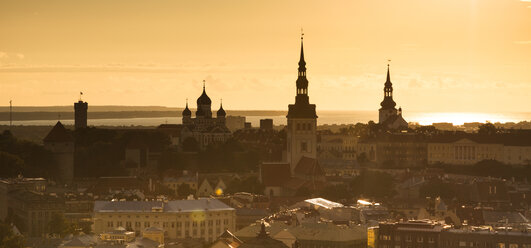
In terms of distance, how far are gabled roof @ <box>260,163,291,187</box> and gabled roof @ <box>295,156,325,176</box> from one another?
5.88ft

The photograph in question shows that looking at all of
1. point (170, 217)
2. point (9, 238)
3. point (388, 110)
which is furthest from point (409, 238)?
point (388, 110)

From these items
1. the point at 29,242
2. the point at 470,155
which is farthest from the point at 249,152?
the point at 29,242

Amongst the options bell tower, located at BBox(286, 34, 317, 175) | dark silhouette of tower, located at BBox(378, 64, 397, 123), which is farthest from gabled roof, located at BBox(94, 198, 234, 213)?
dark silhouette of tower, located at BBox(378, 64, 397, 123)

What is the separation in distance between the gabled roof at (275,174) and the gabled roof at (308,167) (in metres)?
1.79

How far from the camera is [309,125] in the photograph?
417 ft

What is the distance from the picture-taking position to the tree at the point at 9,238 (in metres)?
81.1

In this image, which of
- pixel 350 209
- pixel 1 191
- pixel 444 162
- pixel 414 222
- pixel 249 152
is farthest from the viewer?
pixel 444 162

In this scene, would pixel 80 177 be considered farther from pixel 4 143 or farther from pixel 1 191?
pixel 1 191

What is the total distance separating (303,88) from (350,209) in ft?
110

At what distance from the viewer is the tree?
81.1 metres

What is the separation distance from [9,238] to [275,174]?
39.4 metres

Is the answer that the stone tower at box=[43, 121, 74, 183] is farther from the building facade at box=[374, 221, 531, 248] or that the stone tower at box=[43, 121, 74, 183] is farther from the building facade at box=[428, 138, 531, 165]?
the building facade at box=[374, 221, 531, 248]

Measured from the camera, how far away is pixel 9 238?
8200 centimetres

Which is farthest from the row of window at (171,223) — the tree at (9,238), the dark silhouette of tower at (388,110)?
the dark silhouette of tower at (388,110)
